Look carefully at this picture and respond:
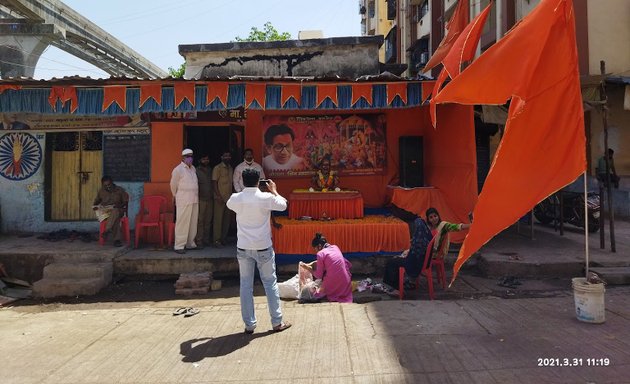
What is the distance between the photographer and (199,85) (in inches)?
295

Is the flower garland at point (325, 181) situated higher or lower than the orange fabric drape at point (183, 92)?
lower

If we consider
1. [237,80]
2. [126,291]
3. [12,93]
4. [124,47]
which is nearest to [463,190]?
[237,80]

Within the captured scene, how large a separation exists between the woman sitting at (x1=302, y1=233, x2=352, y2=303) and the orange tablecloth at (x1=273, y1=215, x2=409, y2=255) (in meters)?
1.35

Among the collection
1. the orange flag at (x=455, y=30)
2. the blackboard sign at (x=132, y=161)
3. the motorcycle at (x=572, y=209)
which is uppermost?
the orange flag at (x=455, y=30)

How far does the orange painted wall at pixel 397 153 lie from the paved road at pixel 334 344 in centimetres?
280

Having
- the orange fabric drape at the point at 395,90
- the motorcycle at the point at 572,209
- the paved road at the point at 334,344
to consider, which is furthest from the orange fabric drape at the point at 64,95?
the motorcycle at the point at 572,209

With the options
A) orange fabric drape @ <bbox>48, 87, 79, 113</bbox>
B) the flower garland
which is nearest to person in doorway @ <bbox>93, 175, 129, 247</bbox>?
orange fabric drape @ <bbox>48, 87, 79, 113</bbox>

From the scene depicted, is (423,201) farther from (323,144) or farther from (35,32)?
(35,32)

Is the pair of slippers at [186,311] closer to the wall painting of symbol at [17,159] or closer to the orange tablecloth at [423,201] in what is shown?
the orange tablecloth at [423,201]

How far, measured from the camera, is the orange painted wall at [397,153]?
7.76m

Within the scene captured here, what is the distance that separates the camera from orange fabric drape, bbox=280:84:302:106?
761 cm

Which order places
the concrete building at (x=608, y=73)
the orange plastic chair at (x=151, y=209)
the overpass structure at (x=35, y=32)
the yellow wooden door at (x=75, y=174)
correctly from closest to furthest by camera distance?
1. the orange plastic chair at (x=151, y=209)
2. the yellow wooden door at (x=75, y=174)
3. the concrete building at (x=608, y=73)
4. the overpass structure at (x=35, y=32)

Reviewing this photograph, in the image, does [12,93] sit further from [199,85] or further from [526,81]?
[526,81]

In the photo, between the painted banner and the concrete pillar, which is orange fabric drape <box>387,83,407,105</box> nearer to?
the painted banner
